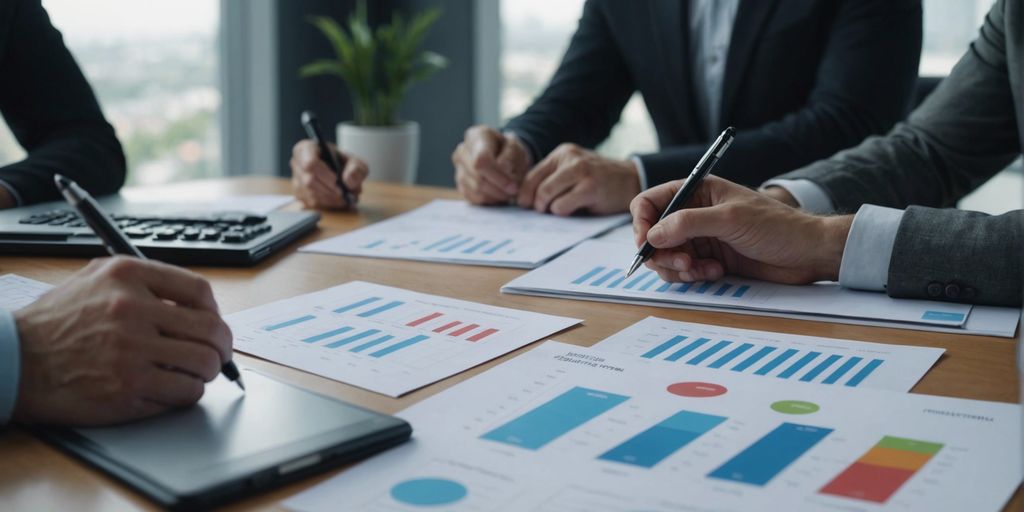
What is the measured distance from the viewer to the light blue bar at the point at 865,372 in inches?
31.0

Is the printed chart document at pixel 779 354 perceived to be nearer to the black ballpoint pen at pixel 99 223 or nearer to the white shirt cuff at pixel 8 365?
the black ballpoint pen at pixel 99 223

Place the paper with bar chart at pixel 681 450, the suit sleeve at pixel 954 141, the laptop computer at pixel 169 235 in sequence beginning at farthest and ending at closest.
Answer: the suit sleeve at pixel 954 141 < the laptop computer at pixel 169 235 < the paper with bar chart at pixel 681 450

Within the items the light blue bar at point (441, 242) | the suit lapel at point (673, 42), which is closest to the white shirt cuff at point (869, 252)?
the light blue bar at point (441, 242)

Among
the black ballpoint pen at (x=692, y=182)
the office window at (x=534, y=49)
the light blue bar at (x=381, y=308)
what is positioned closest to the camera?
the light blue bar at (x=381, y=308)

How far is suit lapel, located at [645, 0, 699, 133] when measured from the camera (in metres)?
2.01

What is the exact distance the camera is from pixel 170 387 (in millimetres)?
685

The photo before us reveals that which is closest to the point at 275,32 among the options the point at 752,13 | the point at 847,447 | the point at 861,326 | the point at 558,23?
the point at 558,23

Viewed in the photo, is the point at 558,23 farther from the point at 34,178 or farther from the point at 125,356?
the point at 125,356

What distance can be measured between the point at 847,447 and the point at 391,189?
1.37 meters

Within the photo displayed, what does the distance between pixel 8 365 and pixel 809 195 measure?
1.04 metres

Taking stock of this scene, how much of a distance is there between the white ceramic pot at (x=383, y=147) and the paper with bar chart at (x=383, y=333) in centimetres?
297

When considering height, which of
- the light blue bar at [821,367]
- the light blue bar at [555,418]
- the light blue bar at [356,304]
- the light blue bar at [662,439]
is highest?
the light blue bar at [662,439]

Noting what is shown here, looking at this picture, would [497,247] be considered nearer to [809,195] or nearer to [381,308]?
[381,308]

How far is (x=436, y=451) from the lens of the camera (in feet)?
2.14
